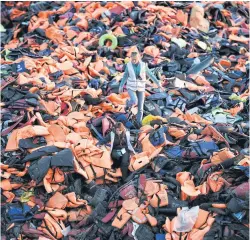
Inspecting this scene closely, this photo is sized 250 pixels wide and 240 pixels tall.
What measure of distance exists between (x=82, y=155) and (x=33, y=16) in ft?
21.7

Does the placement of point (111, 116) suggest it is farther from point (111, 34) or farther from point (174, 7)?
point (174, 7)

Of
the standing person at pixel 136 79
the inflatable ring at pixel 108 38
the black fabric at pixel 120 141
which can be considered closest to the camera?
the black fabric at pixel 120 141

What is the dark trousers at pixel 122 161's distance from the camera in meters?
6.41

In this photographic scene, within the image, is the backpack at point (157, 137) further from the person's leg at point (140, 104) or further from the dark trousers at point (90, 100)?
the dark trousers at point (90, 100)

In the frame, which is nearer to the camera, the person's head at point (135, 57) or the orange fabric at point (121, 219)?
the orange fabric at point (121, 219)

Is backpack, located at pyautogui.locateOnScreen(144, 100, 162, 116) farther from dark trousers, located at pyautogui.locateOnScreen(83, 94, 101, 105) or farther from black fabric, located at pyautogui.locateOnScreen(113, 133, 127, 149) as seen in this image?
black fabric, located at pyautogui.locateOnScreen(113, 133, 127, 149)

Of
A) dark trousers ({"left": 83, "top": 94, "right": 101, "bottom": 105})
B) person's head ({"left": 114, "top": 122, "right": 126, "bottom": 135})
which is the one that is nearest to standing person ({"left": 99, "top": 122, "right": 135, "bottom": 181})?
person's head ({"left": 114, "top": 122, "right": 126, "bottom": 135})

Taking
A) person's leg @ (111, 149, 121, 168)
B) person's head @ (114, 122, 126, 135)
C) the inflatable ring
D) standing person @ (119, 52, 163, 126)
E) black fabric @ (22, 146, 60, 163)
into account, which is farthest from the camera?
the inflatable ring

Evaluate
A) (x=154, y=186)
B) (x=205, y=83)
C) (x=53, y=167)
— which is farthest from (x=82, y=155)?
(x=205, y=83)

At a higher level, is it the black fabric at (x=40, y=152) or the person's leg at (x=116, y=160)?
the black fabric at (x=40, y=152)

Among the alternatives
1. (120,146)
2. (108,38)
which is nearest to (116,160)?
(120,146)

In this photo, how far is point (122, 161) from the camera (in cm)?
647

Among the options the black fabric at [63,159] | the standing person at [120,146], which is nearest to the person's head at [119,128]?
the standing person at [120,146]

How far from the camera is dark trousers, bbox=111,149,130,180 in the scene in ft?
21.0
